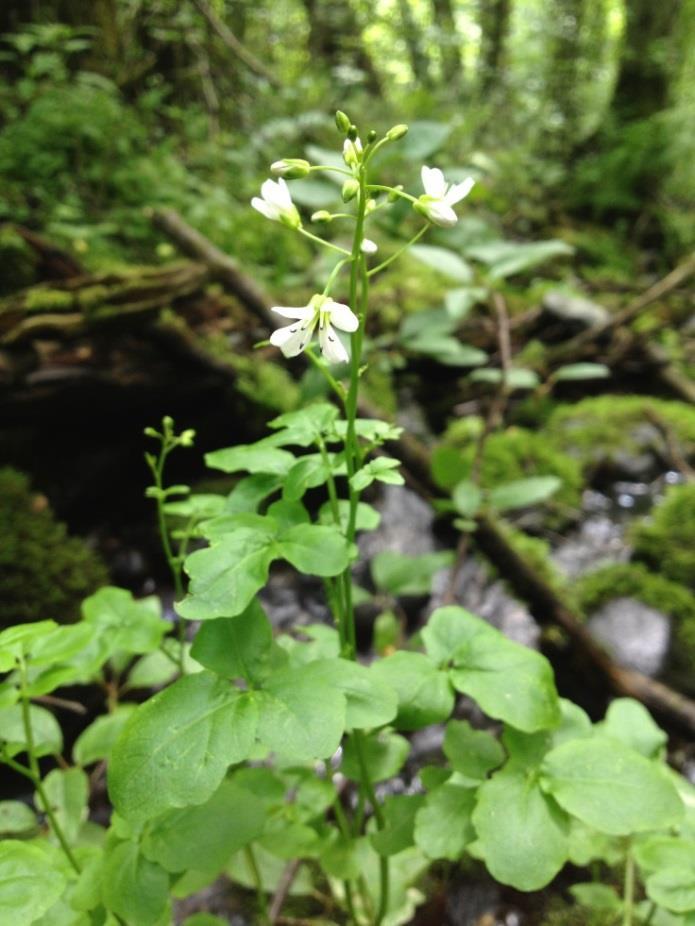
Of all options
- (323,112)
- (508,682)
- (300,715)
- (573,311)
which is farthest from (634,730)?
(323,112)

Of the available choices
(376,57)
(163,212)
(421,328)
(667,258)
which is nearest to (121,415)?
(163,212)

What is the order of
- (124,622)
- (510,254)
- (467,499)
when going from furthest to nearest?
(510,254)
(467,499)
(124,622)

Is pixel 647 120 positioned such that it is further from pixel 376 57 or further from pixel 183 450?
pixel 183 450

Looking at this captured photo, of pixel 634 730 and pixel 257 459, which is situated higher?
pixel 257 459

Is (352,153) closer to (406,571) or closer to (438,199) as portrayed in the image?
(438,199)

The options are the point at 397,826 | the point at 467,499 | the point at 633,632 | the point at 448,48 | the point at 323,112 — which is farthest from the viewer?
the point at 448,48

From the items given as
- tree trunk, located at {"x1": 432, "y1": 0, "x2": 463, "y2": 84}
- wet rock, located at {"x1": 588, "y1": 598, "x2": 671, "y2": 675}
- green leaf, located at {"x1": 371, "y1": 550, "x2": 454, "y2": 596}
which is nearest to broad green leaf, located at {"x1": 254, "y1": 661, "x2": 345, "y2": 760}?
green leaf, located at {"x1": 371, "y1": 550, "x2": 454, "y2": 596}

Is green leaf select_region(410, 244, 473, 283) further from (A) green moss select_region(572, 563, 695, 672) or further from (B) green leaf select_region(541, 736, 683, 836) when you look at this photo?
(B) green leaf select_region(541, 736, 683, 836)
